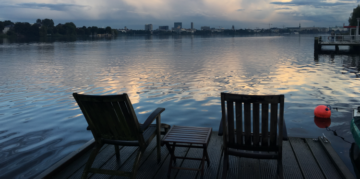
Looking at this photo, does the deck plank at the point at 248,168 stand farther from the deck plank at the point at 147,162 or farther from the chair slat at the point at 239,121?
the deck plank at the point at 147,162

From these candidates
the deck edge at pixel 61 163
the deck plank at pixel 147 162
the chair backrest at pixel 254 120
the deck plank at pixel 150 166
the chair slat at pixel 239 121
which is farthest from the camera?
the deck plank at pixel 147 162

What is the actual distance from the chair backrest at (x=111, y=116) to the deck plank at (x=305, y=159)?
2292 millimetres

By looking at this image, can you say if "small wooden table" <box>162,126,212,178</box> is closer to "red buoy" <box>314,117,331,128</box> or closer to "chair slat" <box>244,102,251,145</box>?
"chair slat" <box>244,102,251,145</box>

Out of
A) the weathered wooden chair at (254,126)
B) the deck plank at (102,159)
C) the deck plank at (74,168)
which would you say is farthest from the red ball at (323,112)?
the deck plank at (74,168)

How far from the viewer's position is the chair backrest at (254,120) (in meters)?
3.26

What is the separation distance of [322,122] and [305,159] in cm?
430

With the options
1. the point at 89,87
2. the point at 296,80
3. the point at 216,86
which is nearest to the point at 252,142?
the point at 216,86

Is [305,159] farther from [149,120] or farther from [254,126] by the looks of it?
[149,120]

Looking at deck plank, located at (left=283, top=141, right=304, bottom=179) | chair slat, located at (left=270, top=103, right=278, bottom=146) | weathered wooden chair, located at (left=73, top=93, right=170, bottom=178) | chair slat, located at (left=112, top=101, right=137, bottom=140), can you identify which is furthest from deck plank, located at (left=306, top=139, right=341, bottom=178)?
chair slat, located at (left=112, top=101, right=137, bottom=140)

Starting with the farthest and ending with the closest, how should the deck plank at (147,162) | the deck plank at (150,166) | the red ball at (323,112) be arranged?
the red ball at (323,112) < the deck plank at (147,162) < the deck plank at (150,166)

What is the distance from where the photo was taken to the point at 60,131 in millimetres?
7344

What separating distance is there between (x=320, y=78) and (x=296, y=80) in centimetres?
185

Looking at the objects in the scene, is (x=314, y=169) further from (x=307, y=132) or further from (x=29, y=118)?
(x=29, y=118)

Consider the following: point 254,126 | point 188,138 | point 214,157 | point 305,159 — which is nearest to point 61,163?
point 188,138
